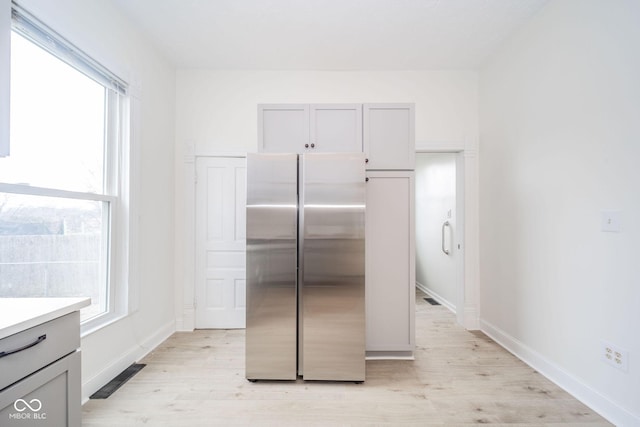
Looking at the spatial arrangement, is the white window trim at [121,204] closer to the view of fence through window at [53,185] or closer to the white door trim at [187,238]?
the view of fence through window at [53,185]

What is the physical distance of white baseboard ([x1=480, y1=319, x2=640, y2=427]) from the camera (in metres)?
1.74

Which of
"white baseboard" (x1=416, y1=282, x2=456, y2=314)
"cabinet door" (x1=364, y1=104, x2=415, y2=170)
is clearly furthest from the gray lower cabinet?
"white baseboard" (x1=416, y1=282, x2=456, y2=314)

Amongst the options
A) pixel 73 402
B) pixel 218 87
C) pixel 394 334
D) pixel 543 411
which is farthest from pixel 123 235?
pixel 543 411

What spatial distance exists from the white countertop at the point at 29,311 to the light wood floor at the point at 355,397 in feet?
3.36

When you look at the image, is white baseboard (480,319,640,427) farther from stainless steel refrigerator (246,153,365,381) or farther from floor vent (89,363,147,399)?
floor vent (89,363,147,399)

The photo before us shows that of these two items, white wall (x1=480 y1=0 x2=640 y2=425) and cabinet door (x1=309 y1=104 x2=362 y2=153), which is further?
cabinet door (x1=309 y1=104 x2=362 y2=153)

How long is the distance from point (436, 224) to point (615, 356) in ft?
9.41

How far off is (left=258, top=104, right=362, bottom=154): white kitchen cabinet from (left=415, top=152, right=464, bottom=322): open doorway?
1563 mm

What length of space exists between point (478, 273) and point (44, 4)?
13.7 ft

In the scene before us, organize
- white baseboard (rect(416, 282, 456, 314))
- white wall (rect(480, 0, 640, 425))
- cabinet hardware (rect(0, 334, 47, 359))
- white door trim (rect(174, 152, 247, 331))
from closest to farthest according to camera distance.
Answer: cabinet hardware (rect(0, 334, 47, 359)) < white wall (rect(480, 0, 640, 425)) < white door trim (rect(174, 152, 247, 331)) < white baseboard (rect(416, 282, 456, 314))

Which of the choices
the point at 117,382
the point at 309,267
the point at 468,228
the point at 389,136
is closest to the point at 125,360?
the point at 117,382

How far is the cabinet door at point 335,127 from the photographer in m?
2.54

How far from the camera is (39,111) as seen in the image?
176 centimetres

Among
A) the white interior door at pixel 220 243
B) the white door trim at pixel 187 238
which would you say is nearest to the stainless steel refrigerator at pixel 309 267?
the white interior door at pixel 220 243
